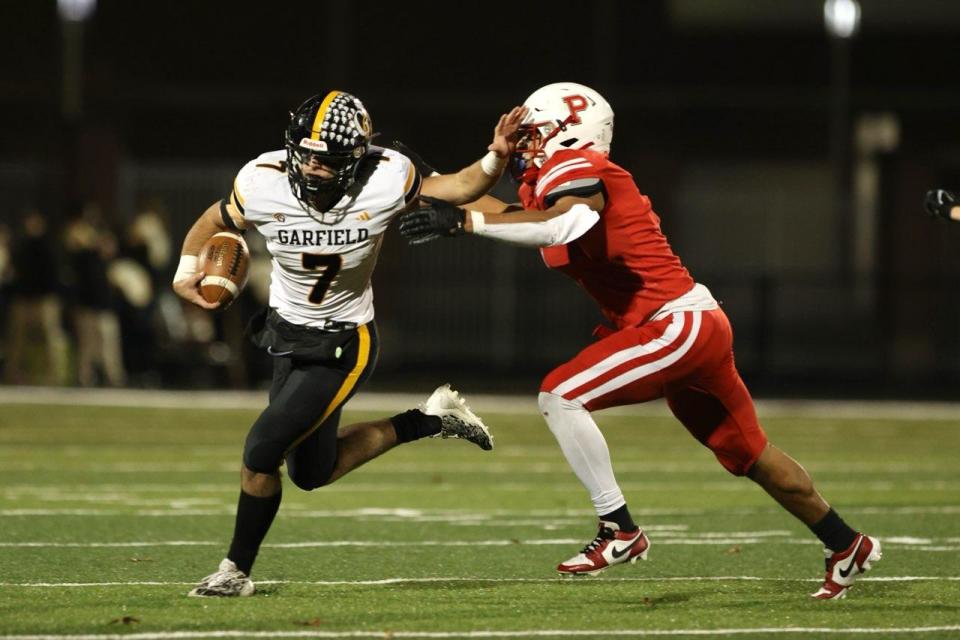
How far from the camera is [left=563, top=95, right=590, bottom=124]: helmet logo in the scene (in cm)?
684

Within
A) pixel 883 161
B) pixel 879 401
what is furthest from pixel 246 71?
pixel 879 401

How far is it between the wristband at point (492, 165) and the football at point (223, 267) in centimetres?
94

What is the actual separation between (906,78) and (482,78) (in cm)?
594

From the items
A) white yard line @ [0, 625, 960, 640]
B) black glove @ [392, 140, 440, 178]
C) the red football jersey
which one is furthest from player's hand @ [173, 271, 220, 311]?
white yard line @ [0, 625, 960, 640]

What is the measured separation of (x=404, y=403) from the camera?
17234 millimetres

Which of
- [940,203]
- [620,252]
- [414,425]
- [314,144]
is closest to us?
[314,144]

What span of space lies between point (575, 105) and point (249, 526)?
196cm

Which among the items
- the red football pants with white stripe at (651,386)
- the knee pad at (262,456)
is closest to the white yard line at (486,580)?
the red football pants with white stripe at (651,386)

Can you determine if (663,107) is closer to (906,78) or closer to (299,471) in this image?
→ (906,78)

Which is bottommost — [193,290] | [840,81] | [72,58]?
[840,81]

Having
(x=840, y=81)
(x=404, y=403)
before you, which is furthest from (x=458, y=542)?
(x=840, y=81)

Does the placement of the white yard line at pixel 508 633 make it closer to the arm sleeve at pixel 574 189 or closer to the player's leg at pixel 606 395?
the player's leg at pixel 606 395

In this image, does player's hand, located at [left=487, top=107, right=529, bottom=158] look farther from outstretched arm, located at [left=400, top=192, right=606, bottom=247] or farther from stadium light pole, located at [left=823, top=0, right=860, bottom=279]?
stadium light pole, located at [left=823, top=0, right=860, bottom=279]

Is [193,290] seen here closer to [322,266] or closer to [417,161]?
[322,266]
